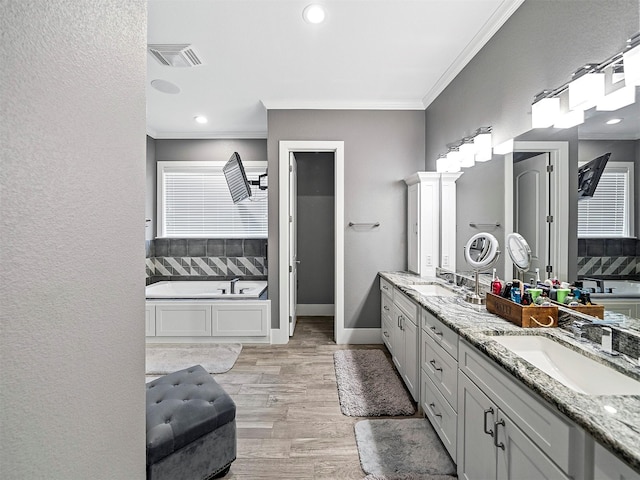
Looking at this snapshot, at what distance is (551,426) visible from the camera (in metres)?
0.98

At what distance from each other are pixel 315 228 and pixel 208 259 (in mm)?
1663

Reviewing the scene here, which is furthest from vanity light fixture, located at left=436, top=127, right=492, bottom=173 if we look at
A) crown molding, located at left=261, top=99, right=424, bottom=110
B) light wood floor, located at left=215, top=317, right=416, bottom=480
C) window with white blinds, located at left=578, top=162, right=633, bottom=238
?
light wood floor, located at left=215, top=317, right=416, bottom=480

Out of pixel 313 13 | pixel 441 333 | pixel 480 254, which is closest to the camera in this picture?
pixel 441 333

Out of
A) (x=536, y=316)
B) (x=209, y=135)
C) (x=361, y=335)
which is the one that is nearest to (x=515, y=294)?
(x=536, y=316)

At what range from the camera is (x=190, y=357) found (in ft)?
11.2

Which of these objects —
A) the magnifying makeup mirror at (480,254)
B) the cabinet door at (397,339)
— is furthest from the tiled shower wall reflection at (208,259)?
the magnifying makeup mirror at (480,254)

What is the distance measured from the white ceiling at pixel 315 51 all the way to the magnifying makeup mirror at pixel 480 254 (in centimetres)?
149

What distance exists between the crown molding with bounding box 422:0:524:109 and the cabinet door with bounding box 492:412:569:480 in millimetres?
2392

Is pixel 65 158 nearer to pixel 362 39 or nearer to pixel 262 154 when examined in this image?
pixel 362 39

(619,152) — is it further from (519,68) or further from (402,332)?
(402,332)

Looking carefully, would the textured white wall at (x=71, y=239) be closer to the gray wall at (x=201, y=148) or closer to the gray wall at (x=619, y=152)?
the gray wall at (x=619, y=152)

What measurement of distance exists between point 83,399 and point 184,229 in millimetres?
4467

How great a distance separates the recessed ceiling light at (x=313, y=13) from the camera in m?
2.16

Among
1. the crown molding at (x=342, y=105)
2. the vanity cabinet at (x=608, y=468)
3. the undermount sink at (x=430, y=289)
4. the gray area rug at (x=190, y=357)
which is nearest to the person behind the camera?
the vanity cabinet at (x=608, y=468)
